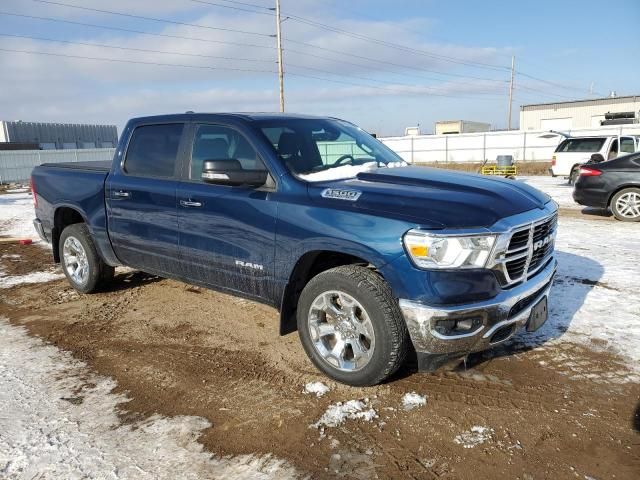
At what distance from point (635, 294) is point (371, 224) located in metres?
3.61

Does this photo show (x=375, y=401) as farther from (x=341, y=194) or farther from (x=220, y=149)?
(x=220, y=149)

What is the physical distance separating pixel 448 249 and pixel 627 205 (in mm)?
8692

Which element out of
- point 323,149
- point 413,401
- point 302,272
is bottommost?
point 413,401

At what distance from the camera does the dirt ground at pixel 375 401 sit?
2686 millimetres

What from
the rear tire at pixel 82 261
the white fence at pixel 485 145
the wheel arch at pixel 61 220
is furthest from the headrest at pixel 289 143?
the white fence at pixel 485 145

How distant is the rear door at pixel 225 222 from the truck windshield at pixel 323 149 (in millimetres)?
249

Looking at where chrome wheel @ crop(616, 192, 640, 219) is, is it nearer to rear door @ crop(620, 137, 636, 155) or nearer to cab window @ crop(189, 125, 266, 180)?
rear door @ crop(620, 137, 636, 155)

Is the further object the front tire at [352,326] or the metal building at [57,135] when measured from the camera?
the metal building at [57,135]

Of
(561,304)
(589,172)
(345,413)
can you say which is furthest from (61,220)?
(589,172)

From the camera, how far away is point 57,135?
2361 inches

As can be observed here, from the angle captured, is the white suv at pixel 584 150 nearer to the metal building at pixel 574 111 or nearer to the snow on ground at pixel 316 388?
the snow on ground at pixel 316 388

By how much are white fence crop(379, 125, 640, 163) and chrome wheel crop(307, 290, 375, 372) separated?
28.1 meters

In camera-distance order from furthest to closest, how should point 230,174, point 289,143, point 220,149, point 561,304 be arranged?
point 561,304, point 220,149, point 289,143, point 230,174

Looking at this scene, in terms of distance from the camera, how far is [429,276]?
2.96 meters
